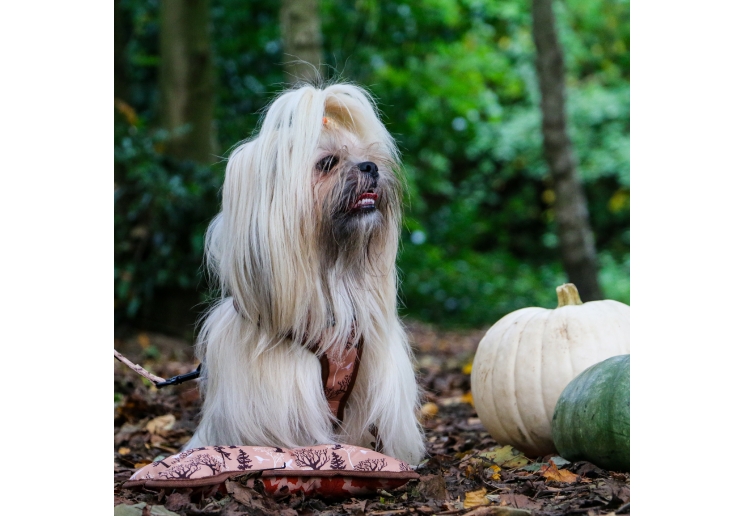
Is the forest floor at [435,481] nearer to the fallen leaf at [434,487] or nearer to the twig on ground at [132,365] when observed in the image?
A: the fallen leaf at [434,487]

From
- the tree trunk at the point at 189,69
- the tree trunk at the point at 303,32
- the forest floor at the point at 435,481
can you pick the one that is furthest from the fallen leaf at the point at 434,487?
the tree trunk at the point at 189,69

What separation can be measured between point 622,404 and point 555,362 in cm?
63

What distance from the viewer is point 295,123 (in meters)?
3.04

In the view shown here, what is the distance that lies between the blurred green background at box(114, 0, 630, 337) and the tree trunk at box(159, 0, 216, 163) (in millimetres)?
253

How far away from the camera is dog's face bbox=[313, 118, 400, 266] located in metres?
3.07

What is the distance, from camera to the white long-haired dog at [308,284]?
3025 mm

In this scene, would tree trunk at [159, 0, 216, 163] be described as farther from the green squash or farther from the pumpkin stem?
the green squash

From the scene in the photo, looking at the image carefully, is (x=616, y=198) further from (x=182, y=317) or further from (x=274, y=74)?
(x=182, y=317)

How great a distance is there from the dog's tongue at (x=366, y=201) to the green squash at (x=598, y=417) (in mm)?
1072

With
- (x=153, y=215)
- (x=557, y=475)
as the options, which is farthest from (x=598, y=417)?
(x=153, y=215)

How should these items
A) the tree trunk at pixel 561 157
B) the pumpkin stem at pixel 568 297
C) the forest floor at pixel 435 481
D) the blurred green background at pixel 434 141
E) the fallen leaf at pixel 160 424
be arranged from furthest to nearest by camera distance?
1. the tree trunk at pixel 561 157
2. the blurred green background at pixel 434 141
3. the fallen leaf at pixel 160 424
4. the pumpkin stem at pixel 568 297
5. the forest floor at pixel 435 481

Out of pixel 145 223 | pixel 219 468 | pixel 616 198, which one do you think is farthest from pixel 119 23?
pixel 616 198

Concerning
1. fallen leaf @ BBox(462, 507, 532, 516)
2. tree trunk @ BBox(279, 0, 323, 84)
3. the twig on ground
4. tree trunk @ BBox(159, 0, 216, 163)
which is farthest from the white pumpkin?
tree trunk @ BBox(159, 0, 216, 163)

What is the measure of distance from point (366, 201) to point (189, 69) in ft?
18.1
